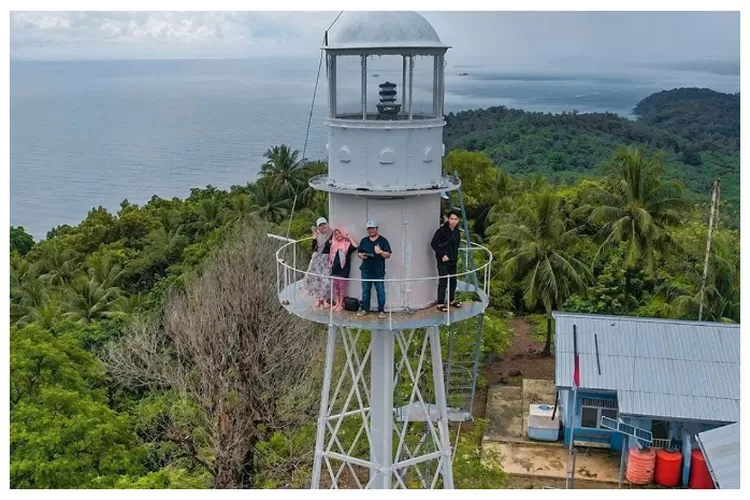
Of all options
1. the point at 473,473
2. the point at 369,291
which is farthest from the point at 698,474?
the point at 369,291

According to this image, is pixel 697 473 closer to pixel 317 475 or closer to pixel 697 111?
pixel 317 475

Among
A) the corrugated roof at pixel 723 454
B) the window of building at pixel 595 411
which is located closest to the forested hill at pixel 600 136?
the window of building at pixel 595 411

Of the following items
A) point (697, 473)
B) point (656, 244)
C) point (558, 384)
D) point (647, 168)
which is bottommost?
point (697, 473)

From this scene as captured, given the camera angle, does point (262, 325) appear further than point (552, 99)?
No

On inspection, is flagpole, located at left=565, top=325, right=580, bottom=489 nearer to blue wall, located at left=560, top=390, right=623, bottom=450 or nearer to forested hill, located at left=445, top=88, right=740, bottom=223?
blue wall, located at left=560, top=390, right=623, bottom=450

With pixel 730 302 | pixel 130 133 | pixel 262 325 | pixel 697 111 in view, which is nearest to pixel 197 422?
pixel 262 325

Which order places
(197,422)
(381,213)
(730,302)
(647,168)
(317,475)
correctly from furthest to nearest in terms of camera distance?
1. (647,168)
2. (730,302)
3. (197,422)
4. (317,475)
5. (381,213)

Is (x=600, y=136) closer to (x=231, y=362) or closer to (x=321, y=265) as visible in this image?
(x=231, y=362)

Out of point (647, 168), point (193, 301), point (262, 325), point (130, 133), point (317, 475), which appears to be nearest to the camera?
point (317, 475)

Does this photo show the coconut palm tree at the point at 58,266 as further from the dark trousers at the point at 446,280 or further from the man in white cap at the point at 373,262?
the dark trousers at the point at 446,280
